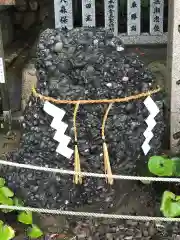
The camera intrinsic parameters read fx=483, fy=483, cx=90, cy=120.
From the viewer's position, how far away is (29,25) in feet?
29.7

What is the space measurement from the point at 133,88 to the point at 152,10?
3.29 metres

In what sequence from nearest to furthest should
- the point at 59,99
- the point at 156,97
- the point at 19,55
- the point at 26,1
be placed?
the point at 59,99 → the point at 156,97 → the point at 19,55 → the point at 26,1

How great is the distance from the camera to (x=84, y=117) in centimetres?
355

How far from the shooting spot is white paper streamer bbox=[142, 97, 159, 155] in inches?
145

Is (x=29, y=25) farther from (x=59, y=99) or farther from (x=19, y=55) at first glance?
(x=59, y=99)

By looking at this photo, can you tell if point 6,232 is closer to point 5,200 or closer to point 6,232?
point 6,232

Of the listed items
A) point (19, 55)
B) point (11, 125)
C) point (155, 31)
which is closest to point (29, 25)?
point (19, 55)

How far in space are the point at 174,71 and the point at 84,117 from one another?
50.0 inches

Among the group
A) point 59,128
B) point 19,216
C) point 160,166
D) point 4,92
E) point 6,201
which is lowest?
point 19,216

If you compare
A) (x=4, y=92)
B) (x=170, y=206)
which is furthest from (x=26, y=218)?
(x=4, y=92)

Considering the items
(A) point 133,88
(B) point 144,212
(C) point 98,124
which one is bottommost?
(B) point 144,212

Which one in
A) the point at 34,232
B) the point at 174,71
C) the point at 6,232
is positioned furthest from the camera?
the point at 174,71

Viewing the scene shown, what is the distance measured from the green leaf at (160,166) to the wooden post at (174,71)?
0.79 m

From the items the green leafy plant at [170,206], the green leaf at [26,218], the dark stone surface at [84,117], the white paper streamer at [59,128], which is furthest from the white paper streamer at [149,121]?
the green leaf at [26,218]
